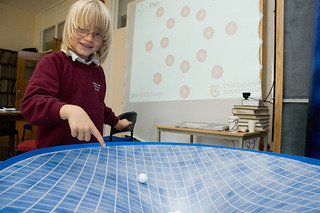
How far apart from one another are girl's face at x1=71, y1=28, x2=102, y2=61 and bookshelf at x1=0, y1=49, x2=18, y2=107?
5.42 meters

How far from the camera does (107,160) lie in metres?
0.43

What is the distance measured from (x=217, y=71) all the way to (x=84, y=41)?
4.88 feet

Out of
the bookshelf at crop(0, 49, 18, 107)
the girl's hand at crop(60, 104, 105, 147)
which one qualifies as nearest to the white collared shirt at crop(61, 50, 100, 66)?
the girl's hand at crop(60, 104, 105, 147)

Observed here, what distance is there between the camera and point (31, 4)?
5164mm

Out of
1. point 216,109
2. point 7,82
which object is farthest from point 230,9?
point 7,82

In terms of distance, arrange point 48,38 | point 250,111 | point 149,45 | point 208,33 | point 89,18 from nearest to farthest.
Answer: point 89,18 < point 250,111 < point 208,33 < point 149,45 < point 48,38

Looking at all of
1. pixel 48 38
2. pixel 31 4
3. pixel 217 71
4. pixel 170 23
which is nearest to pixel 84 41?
pixel 217 71

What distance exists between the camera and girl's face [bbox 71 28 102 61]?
0.73 m

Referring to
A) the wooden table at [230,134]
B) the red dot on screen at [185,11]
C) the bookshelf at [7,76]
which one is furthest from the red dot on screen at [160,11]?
the bookshelf at [7,76]

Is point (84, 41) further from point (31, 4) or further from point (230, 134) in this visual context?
point (31, 4)

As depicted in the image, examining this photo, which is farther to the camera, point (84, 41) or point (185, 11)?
point (185, 11)

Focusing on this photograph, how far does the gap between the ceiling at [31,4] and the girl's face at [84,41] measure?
496cm

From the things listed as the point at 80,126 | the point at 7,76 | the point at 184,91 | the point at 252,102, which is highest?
the point at 7,76

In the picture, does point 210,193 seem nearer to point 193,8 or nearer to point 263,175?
point 263,175
